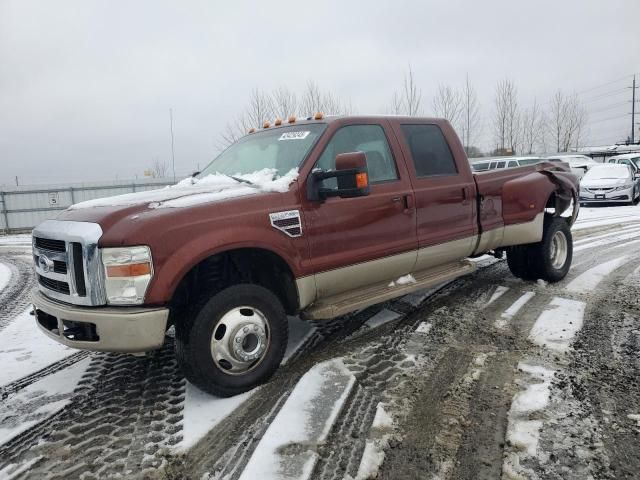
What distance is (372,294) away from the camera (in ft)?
13.6

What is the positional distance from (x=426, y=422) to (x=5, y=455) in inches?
95.1

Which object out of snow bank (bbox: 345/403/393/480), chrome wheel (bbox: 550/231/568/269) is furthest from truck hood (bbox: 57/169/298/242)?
chrome wheel (bbox: 550/231/568/269)

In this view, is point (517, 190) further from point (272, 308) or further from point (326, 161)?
point (272, 308)

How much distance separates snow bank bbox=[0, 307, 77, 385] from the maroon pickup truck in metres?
0.82

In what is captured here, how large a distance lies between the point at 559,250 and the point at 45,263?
5755 mm

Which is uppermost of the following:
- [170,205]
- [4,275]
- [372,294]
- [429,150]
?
[429,150]

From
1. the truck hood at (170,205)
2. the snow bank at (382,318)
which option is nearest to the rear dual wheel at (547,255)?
the snow bank at (382,318)

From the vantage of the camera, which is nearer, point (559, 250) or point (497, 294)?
point (497, 294)

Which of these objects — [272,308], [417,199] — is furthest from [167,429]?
[417,199]

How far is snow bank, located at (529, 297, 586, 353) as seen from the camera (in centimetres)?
403

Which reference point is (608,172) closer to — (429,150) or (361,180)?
(429,150)

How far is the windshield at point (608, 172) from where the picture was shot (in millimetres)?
17188

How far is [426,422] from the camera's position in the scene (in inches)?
113

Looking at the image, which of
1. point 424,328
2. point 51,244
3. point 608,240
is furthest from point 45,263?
point 608,240
